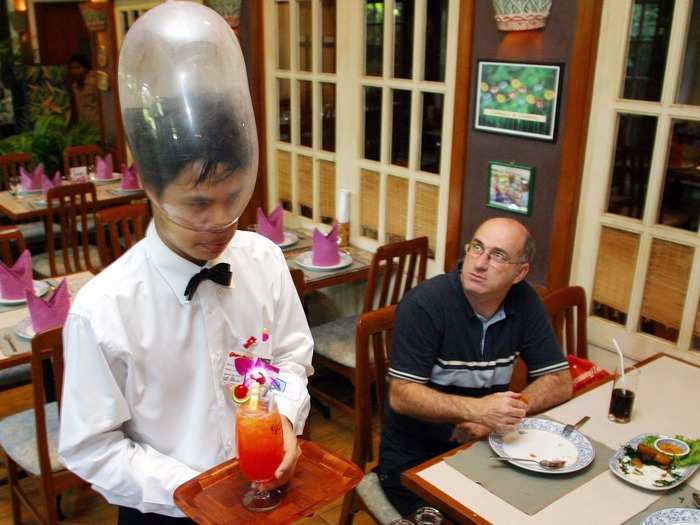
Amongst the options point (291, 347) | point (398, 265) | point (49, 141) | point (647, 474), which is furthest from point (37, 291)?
point (49, 141)

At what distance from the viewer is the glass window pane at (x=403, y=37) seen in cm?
298

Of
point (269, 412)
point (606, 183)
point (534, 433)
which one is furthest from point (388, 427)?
point (606, 183)

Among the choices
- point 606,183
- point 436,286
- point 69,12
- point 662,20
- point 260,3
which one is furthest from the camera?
point 69,12

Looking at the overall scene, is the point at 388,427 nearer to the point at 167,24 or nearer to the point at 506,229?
the point at 506,229

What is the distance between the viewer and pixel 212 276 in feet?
3.92

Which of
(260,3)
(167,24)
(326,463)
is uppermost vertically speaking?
(260,3)

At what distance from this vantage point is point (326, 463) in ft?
3.91

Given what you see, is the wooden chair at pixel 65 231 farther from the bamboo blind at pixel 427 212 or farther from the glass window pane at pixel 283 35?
the bamboo blind at pixel 427 212

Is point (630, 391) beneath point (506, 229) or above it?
beneath

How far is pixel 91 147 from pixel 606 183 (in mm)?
4287

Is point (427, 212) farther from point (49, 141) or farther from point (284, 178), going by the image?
point (49, 141)

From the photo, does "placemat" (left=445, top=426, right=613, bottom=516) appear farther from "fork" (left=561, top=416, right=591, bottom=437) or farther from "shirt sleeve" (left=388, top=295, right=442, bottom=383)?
"shirt sleeve" (left=388, top=295, right=442, bottom=383)

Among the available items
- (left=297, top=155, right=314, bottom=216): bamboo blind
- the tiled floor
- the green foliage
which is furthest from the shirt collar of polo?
the green foliage

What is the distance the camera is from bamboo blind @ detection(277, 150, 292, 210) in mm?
3898
